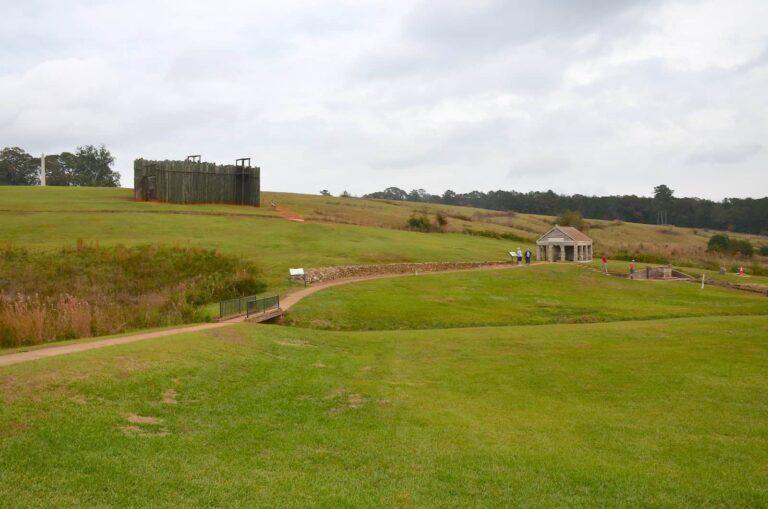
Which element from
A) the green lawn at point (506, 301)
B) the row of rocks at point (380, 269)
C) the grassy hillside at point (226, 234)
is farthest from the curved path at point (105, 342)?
the grassy hillside at point (226, 234)

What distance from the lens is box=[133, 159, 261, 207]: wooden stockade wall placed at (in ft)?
213

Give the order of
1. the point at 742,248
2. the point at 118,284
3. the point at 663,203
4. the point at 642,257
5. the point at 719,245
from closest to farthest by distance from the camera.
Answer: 1. the point at 118,284
2. the point at 642,257
3. the point at 742,248
4. the point at 719,245
5. the point at 663,203

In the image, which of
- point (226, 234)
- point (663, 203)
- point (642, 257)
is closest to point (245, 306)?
point (226, 234)

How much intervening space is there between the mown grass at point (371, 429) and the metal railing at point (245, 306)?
5599mm

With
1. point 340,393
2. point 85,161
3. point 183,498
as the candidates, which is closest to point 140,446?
point 183,498

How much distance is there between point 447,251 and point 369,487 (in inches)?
1725

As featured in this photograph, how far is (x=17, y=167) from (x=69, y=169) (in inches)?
337

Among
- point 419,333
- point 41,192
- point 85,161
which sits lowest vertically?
point 419,333

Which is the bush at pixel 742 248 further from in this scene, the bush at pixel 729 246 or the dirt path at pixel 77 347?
the dirt path at pixel 77 347

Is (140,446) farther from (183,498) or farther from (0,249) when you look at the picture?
(0,249)

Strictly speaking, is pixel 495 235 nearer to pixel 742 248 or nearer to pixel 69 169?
pixel 742 248

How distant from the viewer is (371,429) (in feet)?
41.1

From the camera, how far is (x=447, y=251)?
52938 mm

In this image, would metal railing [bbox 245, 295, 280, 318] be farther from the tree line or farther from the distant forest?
the distant forest
